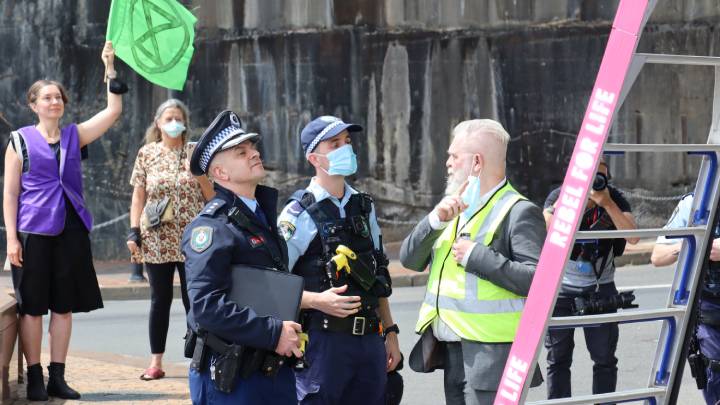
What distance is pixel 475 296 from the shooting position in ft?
16.4

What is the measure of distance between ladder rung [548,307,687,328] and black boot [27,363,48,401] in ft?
15.6

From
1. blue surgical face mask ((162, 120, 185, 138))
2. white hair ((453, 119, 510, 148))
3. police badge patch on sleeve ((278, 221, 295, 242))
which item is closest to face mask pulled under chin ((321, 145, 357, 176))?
police badge patch on sleeve ((278, 221, 295, 242))

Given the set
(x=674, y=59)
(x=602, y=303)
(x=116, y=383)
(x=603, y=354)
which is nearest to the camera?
(x=674, y=59)

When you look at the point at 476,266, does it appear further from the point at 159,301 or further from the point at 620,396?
the point at 159,301

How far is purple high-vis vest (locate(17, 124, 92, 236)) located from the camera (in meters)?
7.23

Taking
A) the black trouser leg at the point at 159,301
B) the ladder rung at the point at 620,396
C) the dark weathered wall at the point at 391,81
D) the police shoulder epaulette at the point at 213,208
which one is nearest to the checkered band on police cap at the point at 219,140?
the police shoulder epaulette at the point at 213,208

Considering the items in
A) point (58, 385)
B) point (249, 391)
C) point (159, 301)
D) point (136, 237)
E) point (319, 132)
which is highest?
point (319, 132)

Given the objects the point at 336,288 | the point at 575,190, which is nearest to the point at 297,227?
the point at 336,288

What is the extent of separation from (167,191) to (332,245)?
9.98 feet

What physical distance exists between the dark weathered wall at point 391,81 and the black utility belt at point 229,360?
13.5 meters

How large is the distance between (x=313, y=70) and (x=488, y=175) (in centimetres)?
1338

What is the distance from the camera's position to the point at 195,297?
4535 mm

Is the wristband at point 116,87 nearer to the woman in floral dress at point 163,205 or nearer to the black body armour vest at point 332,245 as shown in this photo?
the woman in floral dress at point 163,205

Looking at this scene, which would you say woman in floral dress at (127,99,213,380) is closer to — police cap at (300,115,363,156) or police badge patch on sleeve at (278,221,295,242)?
police cap at (300,115,363,156)
